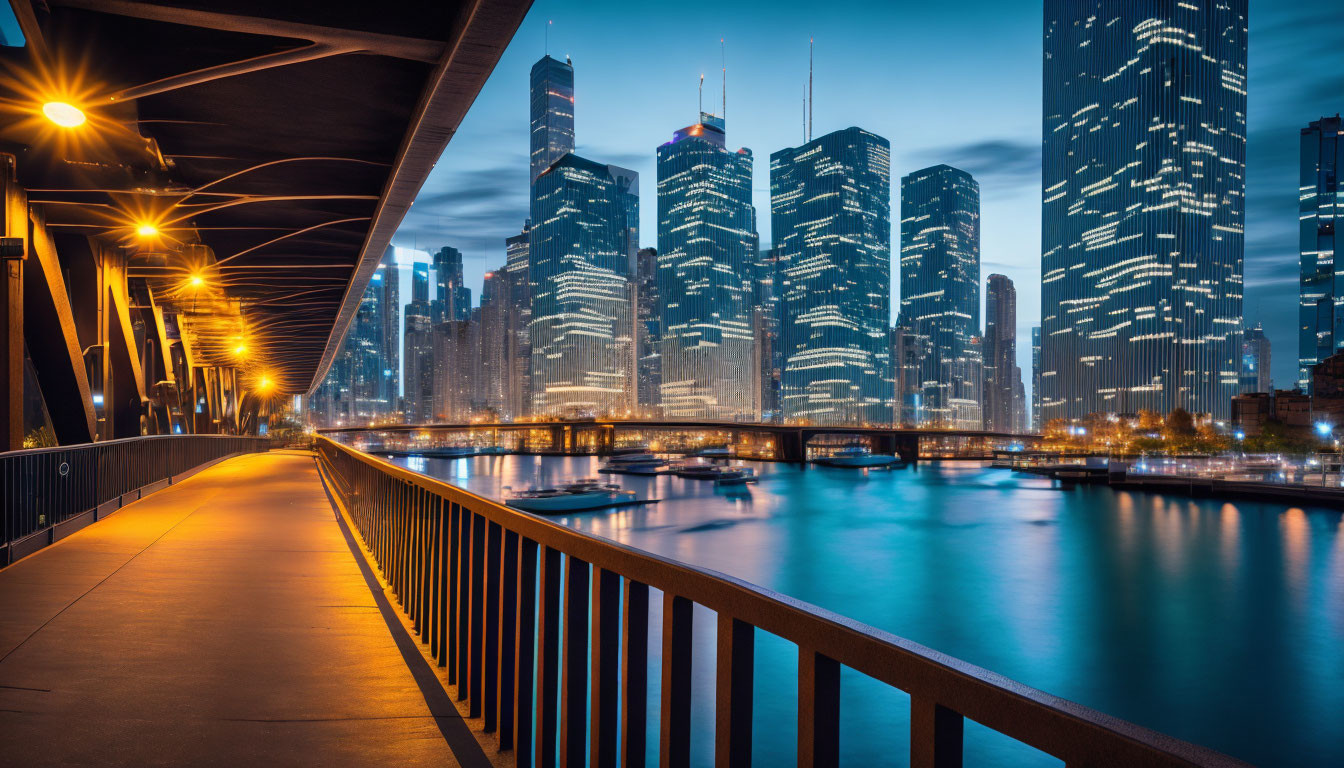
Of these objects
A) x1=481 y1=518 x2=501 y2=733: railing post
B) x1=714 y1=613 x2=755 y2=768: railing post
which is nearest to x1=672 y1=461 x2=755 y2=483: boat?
x1=481 y1=518 x2=501 y2=733: railing post

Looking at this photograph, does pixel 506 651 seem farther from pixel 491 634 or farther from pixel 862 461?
pixel 862 461

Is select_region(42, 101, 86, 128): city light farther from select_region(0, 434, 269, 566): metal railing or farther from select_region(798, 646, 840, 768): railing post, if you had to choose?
select_region(798, 646, 840, 768): railing post

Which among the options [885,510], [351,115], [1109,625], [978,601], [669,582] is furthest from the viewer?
[885,510]

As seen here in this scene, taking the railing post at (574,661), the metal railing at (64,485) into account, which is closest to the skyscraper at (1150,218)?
the metal railing at (64,485)

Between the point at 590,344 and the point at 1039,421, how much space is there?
343 ft

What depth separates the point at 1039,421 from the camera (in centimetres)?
19700

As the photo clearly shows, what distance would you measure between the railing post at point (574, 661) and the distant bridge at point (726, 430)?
Answer: 83730mm

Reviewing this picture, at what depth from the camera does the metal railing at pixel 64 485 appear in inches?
304

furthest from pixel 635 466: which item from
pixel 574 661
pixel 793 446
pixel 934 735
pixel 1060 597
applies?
pixel 934 735

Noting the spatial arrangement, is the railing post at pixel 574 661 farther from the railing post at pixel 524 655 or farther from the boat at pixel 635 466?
the boat at pixel 635 466

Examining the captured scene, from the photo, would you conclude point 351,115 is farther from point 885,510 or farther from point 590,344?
point 590,344

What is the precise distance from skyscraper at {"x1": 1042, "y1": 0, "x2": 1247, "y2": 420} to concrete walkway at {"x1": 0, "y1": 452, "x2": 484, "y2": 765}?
568 feet

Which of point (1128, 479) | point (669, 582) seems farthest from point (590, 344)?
point (669, 582)

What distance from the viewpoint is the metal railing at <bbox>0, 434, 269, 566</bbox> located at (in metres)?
7.71
